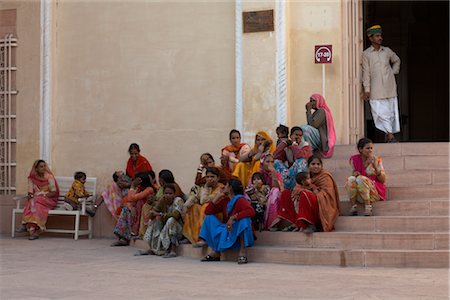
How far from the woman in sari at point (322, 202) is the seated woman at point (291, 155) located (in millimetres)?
654

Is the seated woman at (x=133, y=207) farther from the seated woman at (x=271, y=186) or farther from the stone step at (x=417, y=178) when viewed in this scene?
the stone step at (x=417, y=178)

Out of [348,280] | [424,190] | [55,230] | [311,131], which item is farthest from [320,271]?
[55,230]

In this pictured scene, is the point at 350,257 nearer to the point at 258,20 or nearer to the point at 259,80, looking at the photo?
the point at 259,80

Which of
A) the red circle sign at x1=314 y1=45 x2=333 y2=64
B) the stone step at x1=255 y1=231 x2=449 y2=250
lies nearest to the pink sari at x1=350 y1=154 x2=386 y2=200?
the stone step at x1=255 y1=231 x2=449 y2=250

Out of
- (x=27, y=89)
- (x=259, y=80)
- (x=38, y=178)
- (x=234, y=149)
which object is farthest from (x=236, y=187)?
(x=27, y=89)

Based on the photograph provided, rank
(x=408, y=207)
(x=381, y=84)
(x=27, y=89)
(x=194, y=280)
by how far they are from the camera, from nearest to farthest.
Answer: (x=194, y=280)
(x=408, y=207)
(x=381, y=84)
(x=27, y=89)

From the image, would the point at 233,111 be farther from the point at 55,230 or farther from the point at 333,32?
the point at 55,230

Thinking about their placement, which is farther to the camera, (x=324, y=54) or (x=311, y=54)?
(x=311, y=54)

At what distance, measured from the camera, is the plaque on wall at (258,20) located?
13.3 meters

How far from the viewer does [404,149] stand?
1239cm

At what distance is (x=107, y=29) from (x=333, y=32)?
12.3 ft

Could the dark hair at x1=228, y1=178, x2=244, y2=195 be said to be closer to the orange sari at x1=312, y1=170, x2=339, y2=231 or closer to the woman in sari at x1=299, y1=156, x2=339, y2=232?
the woman in sari at x1=299, y1=156, x2=339, y2=232

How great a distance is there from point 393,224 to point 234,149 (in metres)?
2.93

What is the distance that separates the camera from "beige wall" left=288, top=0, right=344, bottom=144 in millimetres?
13227
